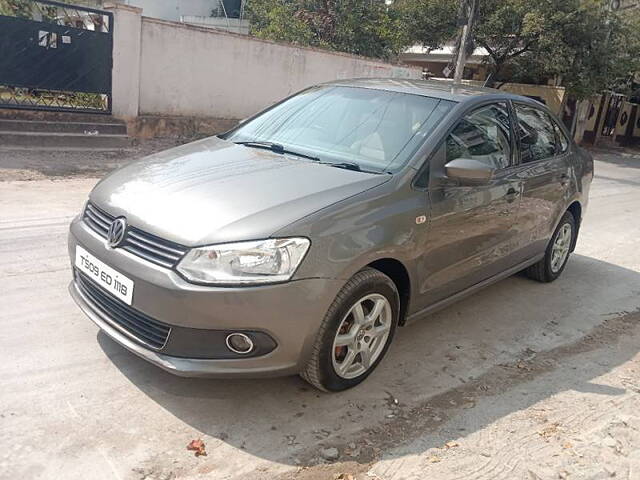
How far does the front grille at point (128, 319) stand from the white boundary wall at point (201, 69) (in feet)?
28.2

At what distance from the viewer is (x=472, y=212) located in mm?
3871

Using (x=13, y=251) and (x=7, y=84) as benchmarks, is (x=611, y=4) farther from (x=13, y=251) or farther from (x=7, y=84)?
(x=13, y=251)

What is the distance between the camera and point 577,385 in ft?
12.3

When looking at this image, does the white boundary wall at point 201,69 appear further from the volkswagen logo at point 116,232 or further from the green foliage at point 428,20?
the volkswagen logo at point 116,232

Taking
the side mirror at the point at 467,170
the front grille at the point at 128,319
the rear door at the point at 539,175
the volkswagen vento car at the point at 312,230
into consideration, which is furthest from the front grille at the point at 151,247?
the rear door at the point at 539,175

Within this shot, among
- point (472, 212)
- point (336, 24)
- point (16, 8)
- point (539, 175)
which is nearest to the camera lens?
point (472, 212)

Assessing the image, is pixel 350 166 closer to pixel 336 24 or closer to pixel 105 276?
pixel 105 276

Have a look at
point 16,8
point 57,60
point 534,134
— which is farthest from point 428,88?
point 16,8

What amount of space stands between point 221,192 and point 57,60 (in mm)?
8598

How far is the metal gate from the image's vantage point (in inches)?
381

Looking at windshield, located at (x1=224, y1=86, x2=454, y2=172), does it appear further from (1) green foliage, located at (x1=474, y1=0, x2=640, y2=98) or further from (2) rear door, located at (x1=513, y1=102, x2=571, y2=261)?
(1) green foliage, located at (x1=474, y1=0, x2=640, y2=98)

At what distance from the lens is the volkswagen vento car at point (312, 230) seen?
109 inches

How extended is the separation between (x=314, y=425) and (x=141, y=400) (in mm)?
892

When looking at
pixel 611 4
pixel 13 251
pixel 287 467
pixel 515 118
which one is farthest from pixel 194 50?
pixel 611 4
